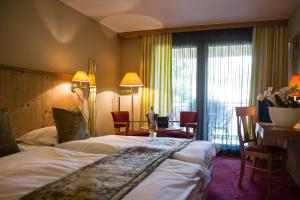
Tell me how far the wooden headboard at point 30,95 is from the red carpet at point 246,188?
231 centimetres

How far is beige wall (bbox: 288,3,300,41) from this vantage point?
11.5ft

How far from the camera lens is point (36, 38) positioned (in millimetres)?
3182

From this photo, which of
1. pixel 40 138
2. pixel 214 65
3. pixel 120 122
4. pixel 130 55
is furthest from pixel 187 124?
pixel 40 138

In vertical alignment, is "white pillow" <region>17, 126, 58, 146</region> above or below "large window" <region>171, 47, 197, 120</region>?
below

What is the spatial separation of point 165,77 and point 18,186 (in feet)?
13.1

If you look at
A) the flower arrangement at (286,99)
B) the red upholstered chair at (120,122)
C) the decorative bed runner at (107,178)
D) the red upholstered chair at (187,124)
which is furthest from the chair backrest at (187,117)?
the decorative bed runner at (107,178)

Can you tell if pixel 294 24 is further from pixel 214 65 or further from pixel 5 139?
pixel 5 139

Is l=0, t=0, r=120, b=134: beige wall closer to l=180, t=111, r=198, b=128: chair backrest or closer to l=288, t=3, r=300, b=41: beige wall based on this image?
l=180, t=111, r=198, b=128: chair backrest

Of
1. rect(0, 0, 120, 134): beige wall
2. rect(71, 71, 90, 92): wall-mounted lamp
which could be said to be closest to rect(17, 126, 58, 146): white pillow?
rect(0, 0, 120, 134): beige wall

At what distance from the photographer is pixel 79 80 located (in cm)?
351

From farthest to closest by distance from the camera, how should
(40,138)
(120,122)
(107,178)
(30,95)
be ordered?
(120,122) < (30,95) < (40,138) < (107,178)

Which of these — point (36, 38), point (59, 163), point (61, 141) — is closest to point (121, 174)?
point (59, 163)

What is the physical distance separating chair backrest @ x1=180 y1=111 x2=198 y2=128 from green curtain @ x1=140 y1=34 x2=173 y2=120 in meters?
0.45

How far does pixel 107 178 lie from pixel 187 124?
2936mm
